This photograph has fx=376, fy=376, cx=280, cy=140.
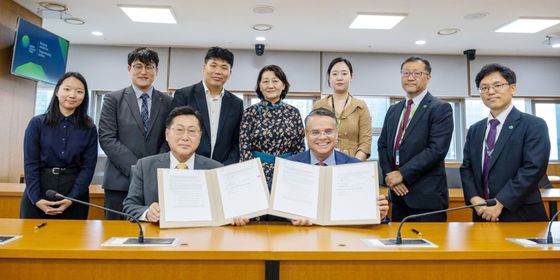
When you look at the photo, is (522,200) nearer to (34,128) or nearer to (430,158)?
(430,158)

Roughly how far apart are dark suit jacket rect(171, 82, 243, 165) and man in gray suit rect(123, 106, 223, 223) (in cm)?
58

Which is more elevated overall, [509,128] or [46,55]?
[46,55]

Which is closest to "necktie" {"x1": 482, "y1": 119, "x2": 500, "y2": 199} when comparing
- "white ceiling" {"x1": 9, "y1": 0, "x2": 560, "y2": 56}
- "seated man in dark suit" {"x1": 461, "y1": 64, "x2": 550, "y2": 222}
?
"seated man in dark suit" {"x1": 461, "y1": 64, "x2": 550, "y2": 222}

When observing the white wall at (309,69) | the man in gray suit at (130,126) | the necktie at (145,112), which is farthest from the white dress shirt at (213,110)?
the white wall at (309,69)

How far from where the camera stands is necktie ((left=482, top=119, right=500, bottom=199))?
2.24m

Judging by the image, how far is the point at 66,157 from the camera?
2379 millimetres

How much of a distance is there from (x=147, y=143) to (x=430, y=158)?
1.85 m

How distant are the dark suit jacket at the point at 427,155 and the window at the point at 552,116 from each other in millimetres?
6735

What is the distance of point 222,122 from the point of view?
8.63ft

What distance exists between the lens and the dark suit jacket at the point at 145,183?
6.23 ft

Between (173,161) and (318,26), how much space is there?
4.39 meters

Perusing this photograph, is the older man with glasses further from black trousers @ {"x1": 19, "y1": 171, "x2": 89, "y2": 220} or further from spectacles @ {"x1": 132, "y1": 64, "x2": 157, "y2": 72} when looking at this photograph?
black trousers @ {"x1": 19, "y1": 171, "x2": 89, "y2": 220}

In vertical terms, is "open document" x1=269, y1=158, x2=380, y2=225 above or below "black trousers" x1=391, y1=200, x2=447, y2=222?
above

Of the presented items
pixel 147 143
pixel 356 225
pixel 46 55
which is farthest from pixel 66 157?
pixel 46 55
